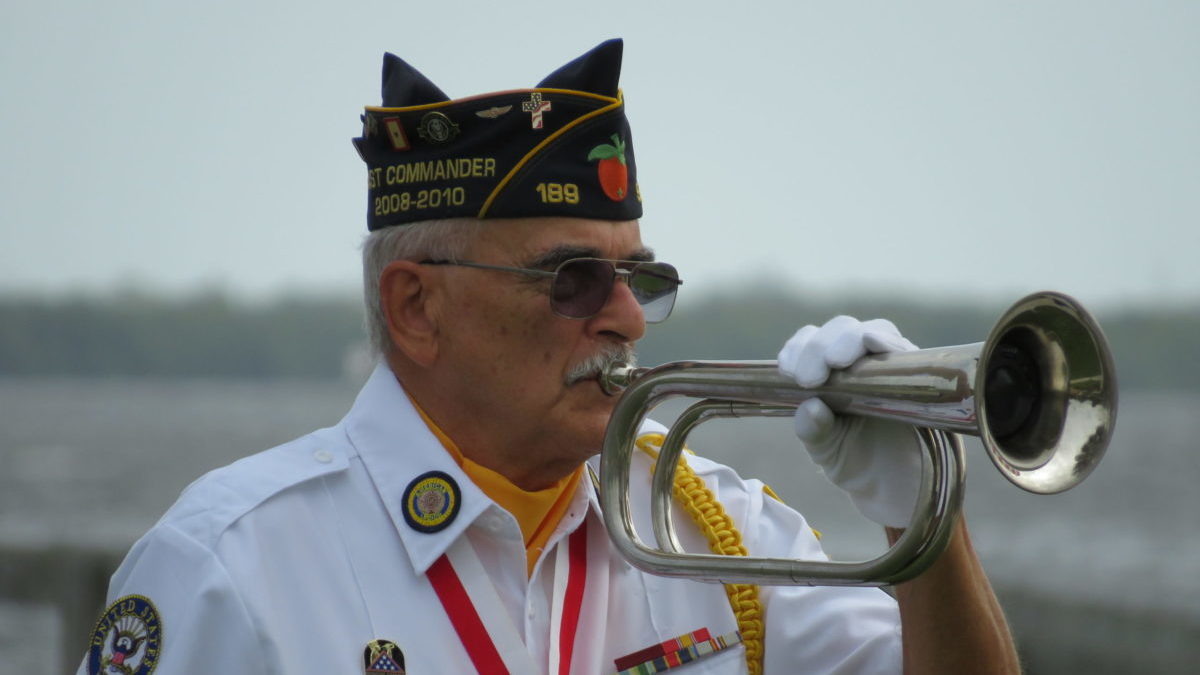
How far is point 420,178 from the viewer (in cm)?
345

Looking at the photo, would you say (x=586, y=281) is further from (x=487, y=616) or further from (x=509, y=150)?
(x=487, y=616)

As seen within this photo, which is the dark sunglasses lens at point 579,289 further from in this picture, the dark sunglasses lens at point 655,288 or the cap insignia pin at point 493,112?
the cap insignia pin at point 493,112

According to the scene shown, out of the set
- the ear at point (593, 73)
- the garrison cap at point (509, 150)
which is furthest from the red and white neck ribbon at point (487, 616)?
the ear at point (593, 73)

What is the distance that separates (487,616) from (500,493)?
1.13 ft

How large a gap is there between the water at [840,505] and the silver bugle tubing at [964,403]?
281 cm

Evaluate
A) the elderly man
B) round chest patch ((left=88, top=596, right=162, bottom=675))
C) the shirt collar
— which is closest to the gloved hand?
the elderly man

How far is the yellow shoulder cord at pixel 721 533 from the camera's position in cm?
326

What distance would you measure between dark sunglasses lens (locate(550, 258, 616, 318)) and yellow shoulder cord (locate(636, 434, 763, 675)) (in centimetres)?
38

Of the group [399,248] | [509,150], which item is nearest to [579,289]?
[509,150]

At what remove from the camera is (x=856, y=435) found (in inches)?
115

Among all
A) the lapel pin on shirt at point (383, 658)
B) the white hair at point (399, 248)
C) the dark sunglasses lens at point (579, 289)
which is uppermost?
the white hair at point (399, 248)

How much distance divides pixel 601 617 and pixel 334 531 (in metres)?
0.60

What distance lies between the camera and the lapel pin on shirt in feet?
9.59

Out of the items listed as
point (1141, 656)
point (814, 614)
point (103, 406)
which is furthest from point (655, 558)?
point (103, 406)
